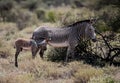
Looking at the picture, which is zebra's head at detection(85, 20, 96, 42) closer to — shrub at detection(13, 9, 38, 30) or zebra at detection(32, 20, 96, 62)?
zebra at detection(32, 20, 96, 62)

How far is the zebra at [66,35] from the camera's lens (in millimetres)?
13117

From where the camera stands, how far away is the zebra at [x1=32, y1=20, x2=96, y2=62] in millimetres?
13117

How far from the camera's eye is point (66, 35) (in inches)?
523

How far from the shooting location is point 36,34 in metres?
13.2

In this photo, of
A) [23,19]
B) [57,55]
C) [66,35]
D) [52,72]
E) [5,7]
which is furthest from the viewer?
[5,7]

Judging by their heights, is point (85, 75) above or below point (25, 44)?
above

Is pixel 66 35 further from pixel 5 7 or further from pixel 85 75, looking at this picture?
pixel 5 7

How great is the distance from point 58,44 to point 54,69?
150 centimetres

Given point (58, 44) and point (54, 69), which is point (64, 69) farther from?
point (58, 44)

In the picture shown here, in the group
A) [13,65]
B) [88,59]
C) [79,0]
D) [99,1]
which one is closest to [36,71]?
[13,65]

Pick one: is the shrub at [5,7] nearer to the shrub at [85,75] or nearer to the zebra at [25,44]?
the zebra at [25,44]

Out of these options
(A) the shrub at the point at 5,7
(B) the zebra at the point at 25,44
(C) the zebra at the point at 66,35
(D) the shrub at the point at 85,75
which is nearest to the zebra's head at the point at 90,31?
(C) the zebra at the point at 66,35

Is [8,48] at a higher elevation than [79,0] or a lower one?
higher

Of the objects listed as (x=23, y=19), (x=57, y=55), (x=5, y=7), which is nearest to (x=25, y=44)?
(x=57, y=55)
